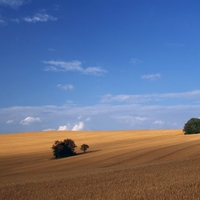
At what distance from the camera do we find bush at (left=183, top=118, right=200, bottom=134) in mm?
80294

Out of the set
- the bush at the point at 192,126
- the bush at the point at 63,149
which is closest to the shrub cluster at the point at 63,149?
the bush at the point at 63,149

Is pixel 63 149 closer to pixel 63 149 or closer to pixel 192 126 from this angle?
pixel 63 149

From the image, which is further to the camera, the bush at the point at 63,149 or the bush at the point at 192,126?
the bush at the point at 192,126

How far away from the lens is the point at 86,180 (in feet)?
73.5

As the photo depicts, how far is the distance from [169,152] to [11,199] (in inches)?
1227

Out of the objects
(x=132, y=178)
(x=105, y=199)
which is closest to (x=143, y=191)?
(x=105, y=199)

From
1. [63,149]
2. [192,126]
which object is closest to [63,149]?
[63,149]

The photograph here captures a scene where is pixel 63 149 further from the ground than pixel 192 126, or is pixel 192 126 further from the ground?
pixel 192 126

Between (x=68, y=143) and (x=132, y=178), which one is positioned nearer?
(x=132, y=178)

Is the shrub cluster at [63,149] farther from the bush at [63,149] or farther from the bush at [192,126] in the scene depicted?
the bush at [192,126]

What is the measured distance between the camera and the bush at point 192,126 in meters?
80.3

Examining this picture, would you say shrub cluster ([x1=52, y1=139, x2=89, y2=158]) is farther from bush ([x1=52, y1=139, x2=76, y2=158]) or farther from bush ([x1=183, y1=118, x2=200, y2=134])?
bush ([x1=183, y1=118, x2=200, y2=134])

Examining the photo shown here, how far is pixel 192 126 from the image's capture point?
80438 mm

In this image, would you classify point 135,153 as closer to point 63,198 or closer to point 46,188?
point 46,188
